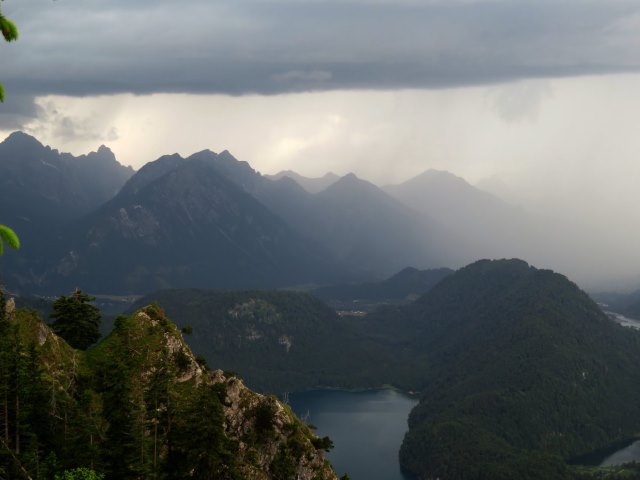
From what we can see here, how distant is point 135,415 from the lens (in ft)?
287

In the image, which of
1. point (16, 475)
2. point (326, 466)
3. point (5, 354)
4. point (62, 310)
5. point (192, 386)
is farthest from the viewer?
point (62, 310)

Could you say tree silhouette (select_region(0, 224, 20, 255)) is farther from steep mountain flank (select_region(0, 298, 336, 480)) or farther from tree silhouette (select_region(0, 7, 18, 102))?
steep mountain flank (select_region(0, 298, 336, 480))

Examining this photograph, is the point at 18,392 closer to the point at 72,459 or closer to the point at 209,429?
the point at 72,459

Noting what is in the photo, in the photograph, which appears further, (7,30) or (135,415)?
(135,415)

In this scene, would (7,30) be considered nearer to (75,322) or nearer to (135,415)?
(135,415)

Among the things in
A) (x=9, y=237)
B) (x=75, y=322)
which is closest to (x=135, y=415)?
(x=75, y=322)

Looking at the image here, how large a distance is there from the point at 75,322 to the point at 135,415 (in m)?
52.5

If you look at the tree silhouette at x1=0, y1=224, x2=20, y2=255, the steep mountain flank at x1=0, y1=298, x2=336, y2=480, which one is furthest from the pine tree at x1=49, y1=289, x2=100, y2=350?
the tree silhouette at x1=0, y1=224, x2=20, y2=255

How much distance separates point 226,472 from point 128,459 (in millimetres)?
14682

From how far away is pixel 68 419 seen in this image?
90.7 metres

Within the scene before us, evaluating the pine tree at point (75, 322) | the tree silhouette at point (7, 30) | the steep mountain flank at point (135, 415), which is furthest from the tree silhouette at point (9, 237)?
the pine tree at point (75, 322)

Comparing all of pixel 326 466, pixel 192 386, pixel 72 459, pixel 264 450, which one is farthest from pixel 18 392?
pixel 326 466

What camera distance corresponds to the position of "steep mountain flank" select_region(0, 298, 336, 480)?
8500 cm

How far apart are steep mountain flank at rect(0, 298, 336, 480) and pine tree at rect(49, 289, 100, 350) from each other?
17574mm
